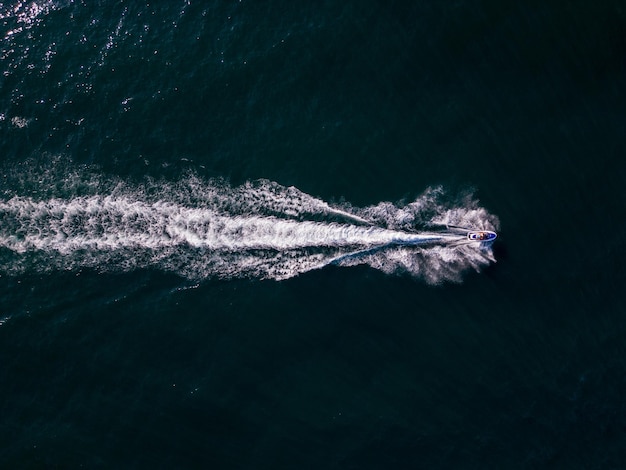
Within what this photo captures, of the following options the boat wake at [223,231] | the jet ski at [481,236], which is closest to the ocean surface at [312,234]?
the boat wake at [223,231]

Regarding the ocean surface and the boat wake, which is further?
the boat wake

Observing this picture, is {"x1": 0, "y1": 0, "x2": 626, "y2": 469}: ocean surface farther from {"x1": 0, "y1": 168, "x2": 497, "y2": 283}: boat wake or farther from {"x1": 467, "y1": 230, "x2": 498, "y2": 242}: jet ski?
{"x1": 467, "y1": 230, "x2": 498, "y2": 242}: jet ski

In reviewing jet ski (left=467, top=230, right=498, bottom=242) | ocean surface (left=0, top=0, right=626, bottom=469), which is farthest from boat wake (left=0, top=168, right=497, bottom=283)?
jet ski (left=467, top=230, right=498, bottom=242)

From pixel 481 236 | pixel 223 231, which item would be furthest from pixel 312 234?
pixel 481 236

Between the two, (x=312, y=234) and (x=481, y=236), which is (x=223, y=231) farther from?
(x=481, y=236)

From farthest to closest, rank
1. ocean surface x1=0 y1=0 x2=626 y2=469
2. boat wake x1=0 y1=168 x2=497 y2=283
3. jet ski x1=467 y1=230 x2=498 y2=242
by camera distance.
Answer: boat wake x1=0 y1=168 x2=497 y2=283, jet ski x1=467 y1=230 x2=498 y2=242, ocean surface x1=0 y1=0 x2=626 y2=469

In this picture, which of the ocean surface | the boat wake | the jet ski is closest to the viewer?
the ocean surface
